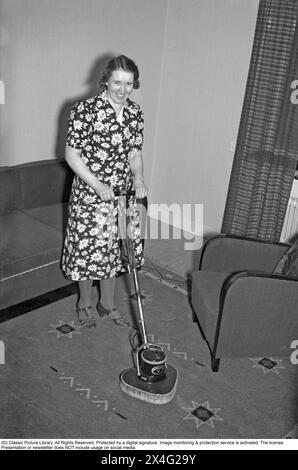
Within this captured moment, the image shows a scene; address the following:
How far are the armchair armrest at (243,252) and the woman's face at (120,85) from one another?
3.49ft

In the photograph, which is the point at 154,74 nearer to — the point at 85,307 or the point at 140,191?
the point at 140,191

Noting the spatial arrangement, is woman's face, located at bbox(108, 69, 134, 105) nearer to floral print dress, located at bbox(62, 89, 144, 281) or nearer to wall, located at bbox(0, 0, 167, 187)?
floral print dress, located at bbox(62, 89, 144, 281)

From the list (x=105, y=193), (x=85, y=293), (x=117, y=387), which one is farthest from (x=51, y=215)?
(x=117, y=387)

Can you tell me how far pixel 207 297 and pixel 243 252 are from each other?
0.46 metres

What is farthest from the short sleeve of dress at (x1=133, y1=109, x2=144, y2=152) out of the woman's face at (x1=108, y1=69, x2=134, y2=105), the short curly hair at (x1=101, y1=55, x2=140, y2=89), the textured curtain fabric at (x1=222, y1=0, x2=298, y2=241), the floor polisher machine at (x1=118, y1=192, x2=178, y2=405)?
the textured curtain fabric at (x1=222, y1=0, x2=298, y2=241)

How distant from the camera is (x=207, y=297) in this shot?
3.35 metres

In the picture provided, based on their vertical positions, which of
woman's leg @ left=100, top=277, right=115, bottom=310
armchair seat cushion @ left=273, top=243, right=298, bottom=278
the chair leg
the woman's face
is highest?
the woman's face

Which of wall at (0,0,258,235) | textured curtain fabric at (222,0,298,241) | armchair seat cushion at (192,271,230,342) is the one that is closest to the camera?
armchair seat cushion at (192,271,230,342)

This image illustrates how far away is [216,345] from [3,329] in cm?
125

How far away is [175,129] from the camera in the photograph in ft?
17.4

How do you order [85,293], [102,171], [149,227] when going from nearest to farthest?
1. [102,171]
2. [85,293]
3. [149,227]

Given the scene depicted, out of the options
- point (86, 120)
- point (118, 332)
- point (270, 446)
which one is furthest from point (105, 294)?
point (270, 446)

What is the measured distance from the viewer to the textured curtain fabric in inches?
167

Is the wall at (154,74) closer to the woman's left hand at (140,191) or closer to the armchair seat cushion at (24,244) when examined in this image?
the armchair seat cushion at (24,244)
